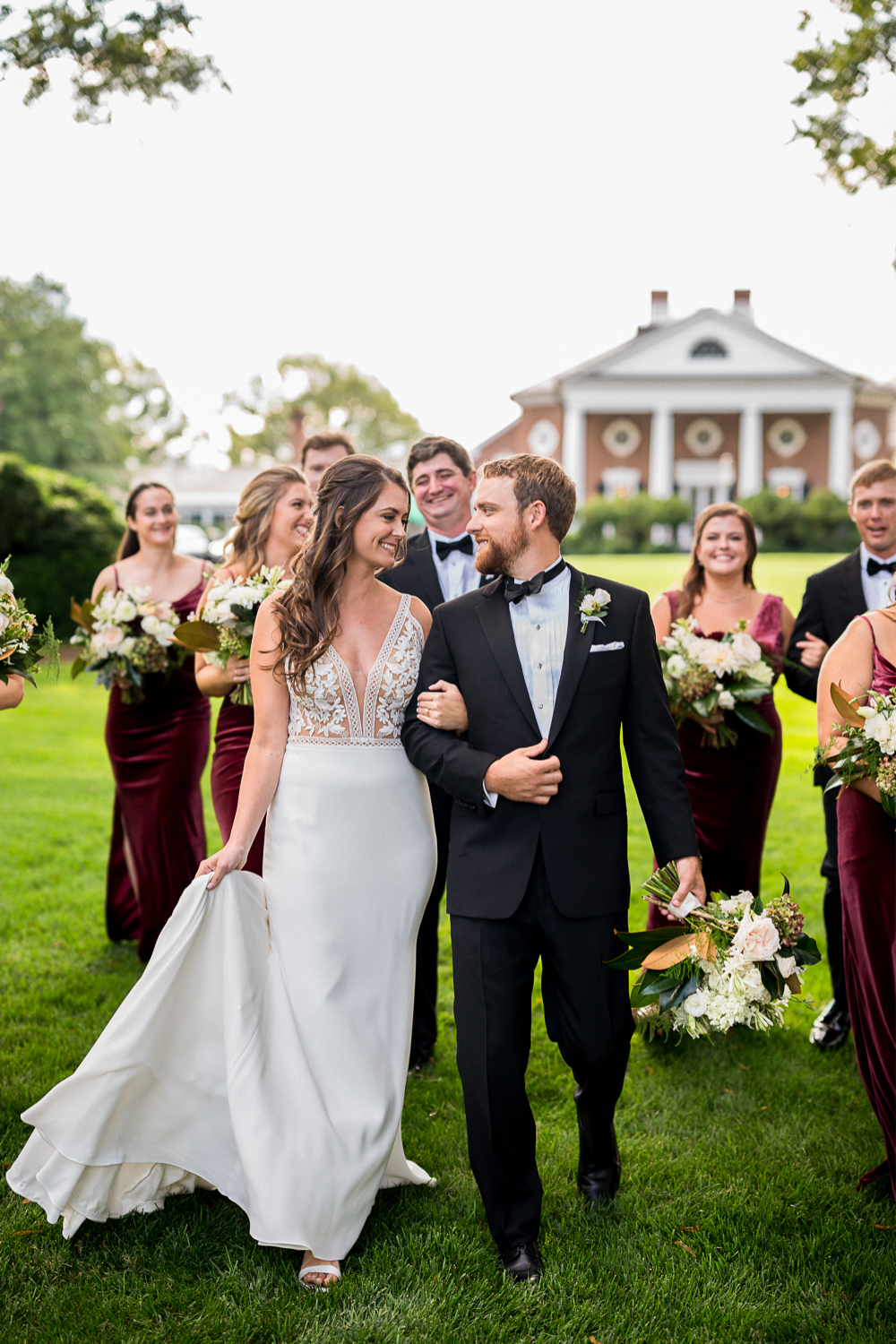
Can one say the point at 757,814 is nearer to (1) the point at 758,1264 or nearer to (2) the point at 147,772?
(1) the point at 758,1264

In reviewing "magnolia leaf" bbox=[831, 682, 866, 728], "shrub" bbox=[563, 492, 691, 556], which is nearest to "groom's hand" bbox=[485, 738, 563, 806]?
"magnolia leaf" bbox=[831, 682, 866, 728]

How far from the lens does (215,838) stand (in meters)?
10.5

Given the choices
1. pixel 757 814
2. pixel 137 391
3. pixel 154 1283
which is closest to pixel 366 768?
pixel 154 1283

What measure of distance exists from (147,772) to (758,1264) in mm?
4604

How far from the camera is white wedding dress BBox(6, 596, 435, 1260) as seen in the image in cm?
386

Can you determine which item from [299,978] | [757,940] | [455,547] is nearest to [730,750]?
[455,547]

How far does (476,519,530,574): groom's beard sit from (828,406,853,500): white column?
48.4 metres

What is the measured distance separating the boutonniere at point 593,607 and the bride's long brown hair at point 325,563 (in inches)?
35.8

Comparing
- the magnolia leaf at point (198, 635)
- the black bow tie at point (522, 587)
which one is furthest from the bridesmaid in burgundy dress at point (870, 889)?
the magnolia leaf at point (198, 635)

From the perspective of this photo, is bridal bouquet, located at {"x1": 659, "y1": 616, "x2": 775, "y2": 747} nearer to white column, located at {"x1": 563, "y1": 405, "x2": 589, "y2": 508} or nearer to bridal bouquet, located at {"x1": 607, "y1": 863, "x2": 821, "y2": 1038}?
bridal bouquet, located at {"x1": 607, "y1": 863, "x2": 821, "y2": 1038}

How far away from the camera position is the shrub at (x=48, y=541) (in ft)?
62.4

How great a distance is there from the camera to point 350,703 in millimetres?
4199

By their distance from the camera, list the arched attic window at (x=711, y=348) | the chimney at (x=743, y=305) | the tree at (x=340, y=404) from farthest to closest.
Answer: the tree at (x=340, y=404) → the chimney at (x=743, y=305) → the arched attic window at (x=711, y=348)

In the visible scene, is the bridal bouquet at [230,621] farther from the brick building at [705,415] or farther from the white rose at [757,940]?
the brick building at [705,415]
